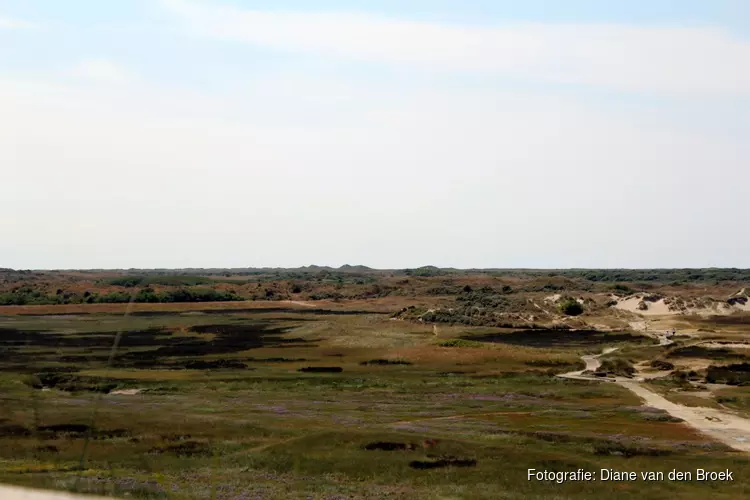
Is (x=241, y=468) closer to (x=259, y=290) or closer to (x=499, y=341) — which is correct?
(x=499, y=341)

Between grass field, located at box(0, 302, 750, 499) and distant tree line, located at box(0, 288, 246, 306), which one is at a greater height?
distant tree line, located at box(0, 288, 246, 306)

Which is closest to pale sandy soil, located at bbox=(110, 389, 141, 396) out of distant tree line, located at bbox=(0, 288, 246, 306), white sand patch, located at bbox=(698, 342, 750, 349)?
white sand patch, located at bbox=(698, 342, 750, 349)

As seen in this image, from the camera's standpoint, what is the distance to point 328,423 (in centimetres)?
4781

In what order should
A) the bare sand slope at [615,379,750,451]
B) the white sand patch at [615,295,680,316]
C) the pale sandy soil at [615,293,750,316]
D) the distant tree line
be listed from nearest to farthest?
the bare sand slope at [615,379,750,451], the pale sandy soil at [615,293,750,316], the white sand patch at [615,295,680,316], the distant tree line

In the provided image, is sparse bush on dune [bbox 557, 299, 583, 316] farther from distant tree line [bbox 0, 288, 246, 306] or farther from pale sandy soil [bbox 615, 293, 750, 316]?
distant tree line [bbox 0, 288, 246, 306]

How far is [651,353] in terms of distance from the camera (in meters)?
89.6

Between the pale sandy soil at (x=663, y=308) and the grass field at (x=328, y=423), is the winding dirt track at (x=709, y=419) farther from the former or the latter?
the pale sandy soil at (x=663, y=308)

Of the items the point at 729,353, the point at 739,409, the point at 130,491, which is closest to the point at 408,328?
the point at 729,353

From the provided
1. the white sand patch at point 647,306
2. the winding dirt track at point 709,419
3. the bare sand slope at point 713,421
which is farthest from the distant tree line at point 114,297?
the bare sand slope at point 713,421

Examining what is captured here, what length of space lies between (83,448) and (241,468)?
377 inches

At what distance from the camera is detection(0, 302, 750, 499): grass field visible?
33.1 metres

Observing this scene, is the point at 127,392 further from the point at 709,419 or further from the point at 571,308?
the point at 571,308

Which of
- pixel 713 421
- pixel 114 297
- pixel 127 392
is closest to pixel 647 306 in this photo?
pixel 713 421

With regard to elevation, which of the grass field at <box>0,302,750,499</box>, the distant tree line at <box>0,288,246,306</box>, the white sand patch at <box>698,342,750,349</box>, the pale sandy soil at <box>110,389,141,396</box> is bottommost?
the pale sandy soil at <box>110,389,141,396</box>
